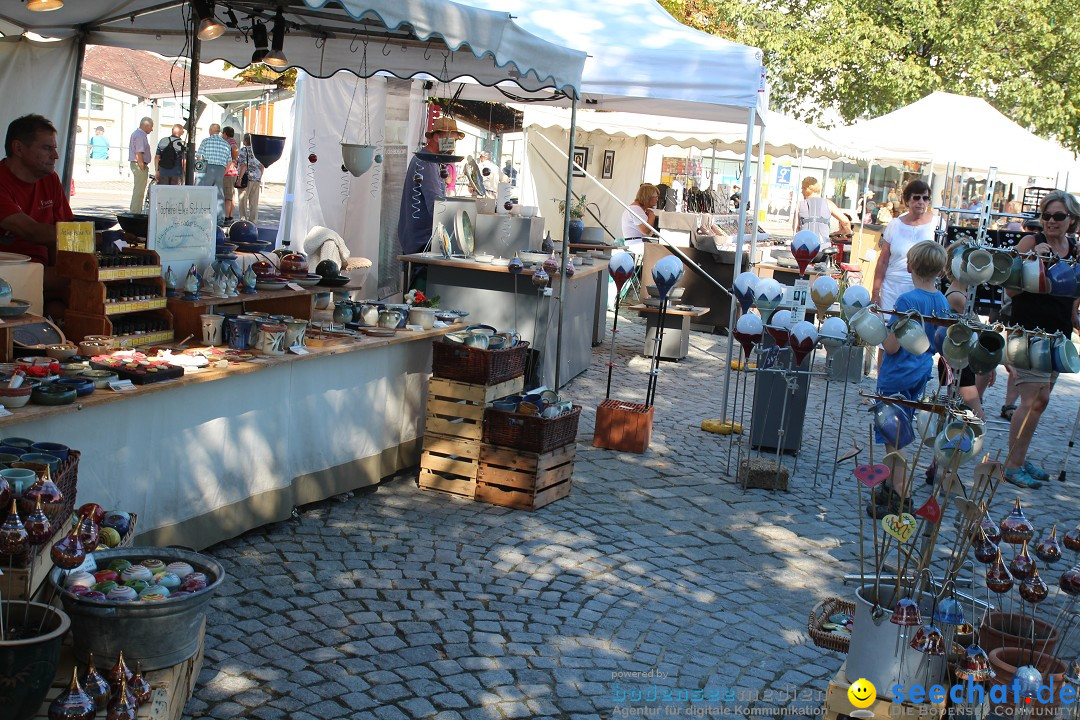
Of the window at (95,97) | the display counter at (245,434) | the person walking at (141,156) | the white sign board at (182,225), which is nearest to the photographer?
the display counter at (245,434)

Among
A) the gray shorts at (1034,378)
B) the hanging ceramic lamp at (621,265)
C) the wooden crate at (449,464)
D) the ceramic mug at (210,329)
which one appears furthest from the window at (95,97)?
the gray shorts at (1034,378)

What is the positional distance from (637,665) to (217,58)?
670cm

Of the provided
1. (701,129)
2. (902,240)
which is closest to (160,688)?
(902,240)

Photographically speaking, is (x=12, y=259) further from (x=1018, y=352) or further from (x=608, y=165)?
(x=608, y=165)

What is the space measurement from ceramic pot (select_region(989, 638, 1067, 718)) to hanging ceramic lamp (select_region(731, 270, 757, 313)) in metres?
3.68

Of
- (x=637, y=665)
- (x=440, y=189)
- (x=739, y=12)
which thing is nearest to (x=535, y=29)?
(x=440, y=189)

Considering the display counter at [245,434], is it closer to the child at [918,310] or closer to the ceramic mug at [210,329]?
the ceramic mug at [210,329]

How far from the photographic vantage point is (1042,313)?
6703 mm

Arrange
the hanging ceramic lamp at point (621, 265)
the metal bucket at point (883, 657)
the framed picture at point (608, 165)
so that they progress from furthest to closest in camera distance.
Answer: the framed picture at point (608, 165) → the hanging ceramic lamp at point (621, 265) → the metal bucket at point (883, 657)

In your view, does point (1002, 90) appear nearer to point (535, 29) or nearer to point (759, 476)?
point (535, 29)

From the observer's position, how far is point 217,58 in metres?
8.55

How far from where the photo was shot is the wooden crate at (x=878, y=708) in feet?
10.1

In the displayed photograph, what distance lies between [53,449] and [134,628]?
0.81 m

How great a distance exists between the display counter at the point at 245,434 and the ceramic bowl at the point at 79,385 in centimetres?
4
